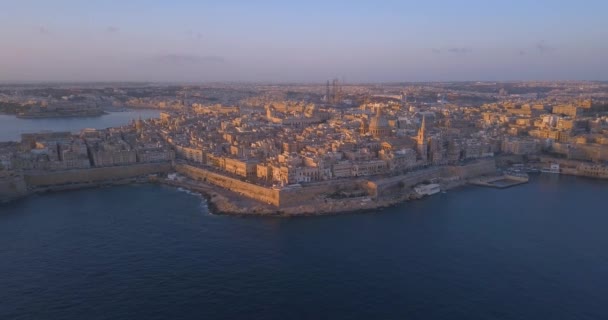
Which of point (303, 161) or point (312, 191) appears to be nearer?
point (312, 191)

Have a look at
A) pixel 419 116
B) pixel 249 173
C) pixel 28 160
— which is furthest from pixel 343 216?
pixel 419 116

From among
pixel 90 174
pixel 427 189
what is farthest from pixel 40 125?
pixel 427 189

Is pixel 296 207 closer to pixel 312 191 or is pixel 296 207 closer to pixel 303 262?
pixel 312 191

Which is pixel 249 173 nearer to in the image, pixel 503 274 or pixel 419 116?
pixel 503 274

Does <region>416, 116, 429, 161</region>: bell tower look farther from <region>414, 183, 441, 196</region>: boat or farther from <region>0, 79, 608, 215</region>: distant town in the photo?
<region>414, 183, 441, 196</region>: boat

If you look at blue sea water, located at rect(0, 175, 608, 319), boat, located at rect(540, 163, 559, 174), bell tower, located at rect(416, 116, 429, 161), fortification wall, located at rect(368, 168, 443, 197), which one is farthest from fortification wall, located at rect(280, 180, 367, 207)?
boat, located at rect(540, 163, 559, 174)

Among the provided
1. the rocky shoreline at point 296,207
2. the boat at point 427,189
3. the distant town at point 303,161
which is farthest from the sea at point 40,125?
the boat at point 427,189
